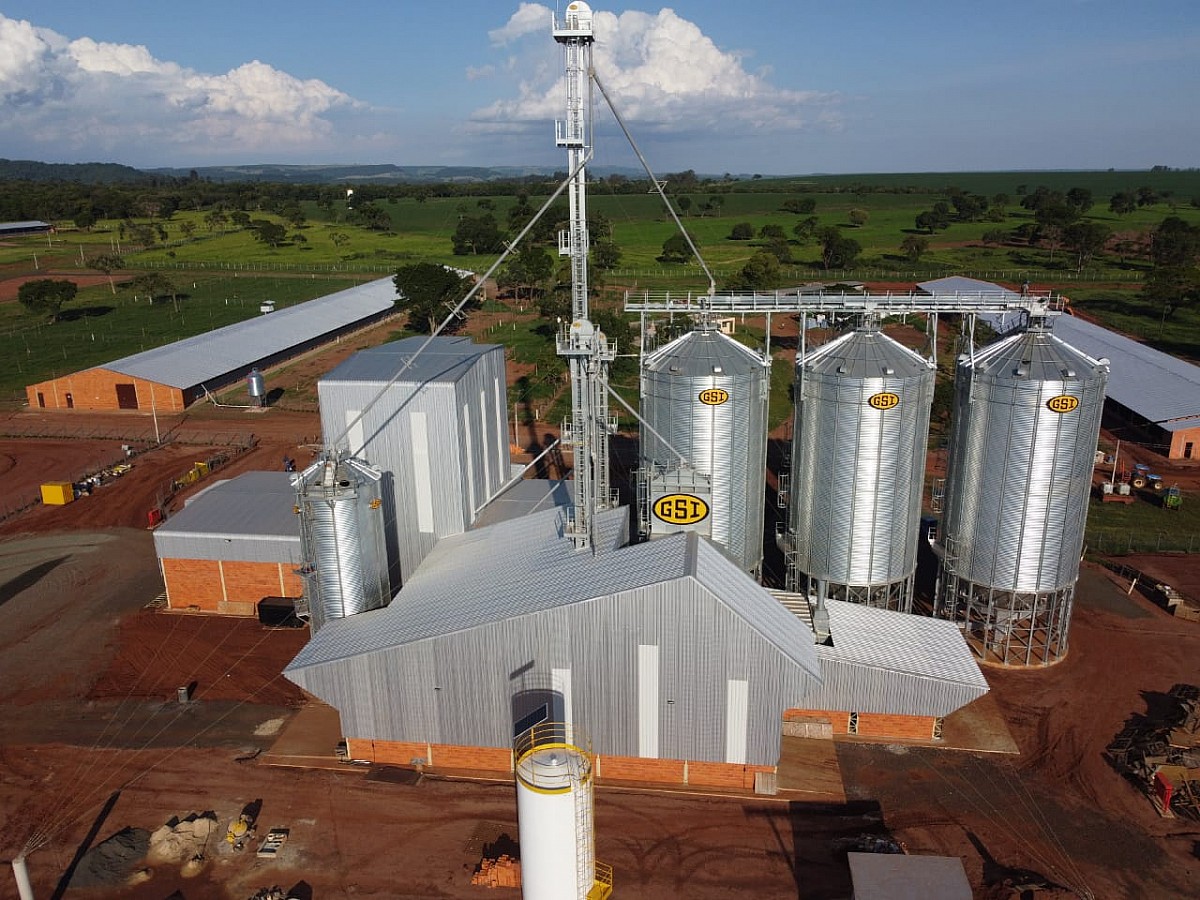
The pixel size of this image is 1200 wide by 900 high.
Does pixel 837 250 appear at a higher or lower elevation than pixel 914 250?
higher

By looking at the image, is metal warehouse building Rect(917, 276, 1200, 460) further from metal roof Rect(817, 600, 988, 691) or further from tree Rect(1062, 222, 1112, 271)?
tree Rect(1062, 222, 1112, 271)

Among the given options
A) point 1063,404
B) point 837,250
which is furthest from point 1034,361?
point 837,250

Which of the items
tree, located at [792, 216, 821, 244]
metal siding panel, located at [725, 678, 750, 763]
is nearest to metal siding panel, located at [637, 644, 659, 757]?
metal siding panel, located at [725, 678, 750, 763]

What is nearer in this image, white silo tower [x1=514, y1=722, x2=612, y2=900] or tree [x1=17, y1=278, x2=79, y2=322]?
white silo tower [x1=514, y1=722, x2=612, y2=900]

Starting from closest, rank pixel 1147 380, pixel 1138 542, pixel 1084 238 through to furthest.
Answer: pixel 1138 542 → pixel 1147 380 → pixel 1084 238

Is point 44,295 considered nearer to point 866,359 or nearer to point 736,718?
point 866,359

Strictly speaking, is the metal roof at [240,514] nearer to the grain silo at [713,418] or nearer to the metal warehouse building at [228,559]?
the metal warehouse building at [228,559]

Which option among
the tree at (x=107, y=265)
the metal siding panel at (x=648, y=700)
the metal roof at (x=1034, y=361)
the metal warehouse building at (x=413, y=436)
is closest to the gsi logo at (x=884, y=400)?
the metal roof at (x=1034, y=361)
